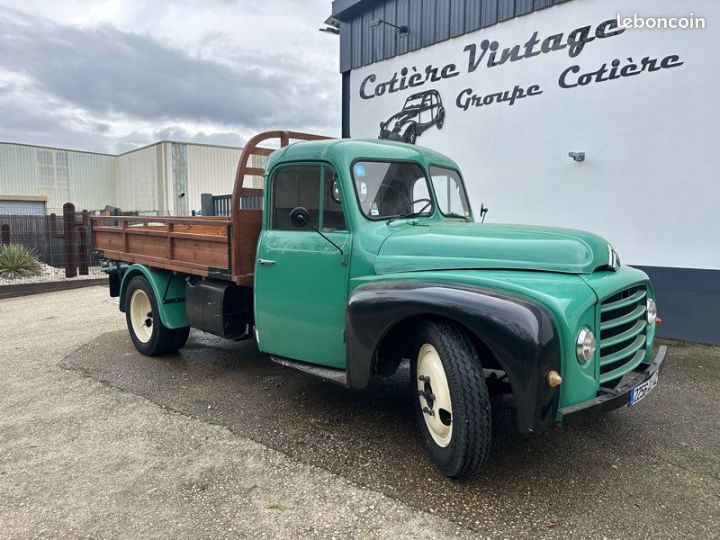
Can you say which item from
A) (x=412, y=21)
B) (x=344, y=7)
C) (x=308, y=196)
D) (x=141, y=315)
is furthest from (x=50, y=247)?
(x=308, y=196)

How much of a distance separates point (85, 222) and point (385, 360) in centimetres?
1163

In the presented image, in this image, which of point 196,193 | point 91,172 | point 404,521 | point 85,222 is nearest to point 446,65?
point 404,521

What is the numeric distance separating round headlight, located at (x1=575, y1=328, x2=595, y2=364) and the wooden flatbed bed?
2.76m

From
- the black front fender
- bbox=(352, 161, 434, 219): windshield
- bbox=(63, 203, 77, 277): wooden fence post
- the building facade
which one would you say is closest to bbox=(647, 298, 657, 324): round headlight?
the black front fender

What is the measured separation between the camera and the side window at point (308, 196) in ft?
12.1

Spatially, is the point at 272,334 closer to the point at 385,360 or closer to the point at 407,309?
the point at 385,360

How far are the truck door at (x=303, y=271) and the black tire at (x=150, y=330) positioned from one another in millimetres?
1748

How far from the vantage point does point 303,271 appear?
150 inches

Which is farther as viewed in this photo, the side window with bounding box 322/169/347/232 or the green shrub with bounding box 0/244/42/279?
the green shrub with bounding box 0/244/42/279

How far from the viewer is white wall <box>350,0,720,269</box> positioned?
5660 millimetres

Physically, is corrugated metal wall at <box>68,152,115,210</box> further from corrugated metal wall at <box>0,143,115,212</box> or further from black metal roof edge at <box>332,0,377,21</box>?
black metal roof edge at <box>332,0,377,21</box>

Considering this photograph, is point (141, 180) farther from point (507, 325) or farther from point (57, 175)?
point (507, 325)

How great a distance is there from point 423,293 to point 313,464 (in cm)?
130

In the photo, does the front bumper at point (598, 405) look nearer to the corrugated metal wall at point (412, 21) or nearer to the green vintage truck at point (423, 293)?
the green vintage truck at point (423, 293)
